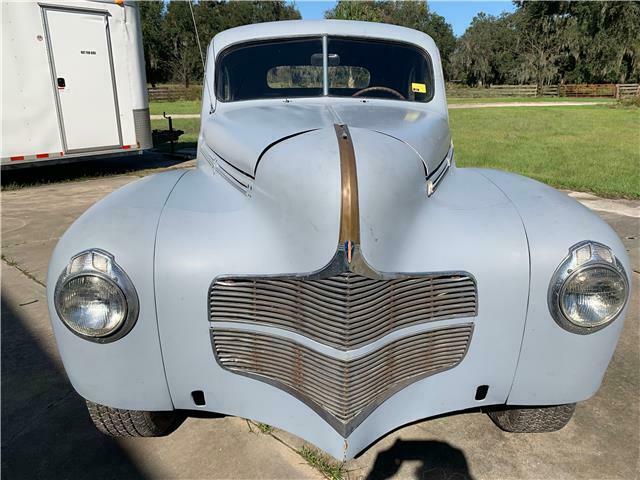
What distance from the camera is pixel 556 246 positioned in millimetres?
1820

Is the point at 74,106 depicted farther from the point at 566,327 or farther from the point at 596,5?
the point at 596,5

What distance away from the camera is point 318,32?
10.8 ft

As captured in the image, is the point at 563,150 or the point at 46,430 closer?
the point at 46,430

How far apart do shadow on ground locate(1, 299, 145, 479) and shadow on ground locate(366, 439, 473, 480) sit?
1.07 meters

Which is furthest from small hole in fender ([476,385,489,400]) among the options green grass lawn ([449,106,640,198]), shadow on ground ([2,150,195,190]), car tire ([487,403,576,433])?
shadow on ground ([2,150,195,190])

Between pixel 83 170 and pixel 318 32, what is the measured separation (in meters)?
8.48

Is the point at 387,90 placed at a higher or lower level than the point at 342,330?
higher

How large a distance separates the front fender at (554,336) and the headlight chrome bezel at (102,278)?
1486 millimetres

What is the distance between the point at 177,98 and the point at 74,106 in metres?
30.1

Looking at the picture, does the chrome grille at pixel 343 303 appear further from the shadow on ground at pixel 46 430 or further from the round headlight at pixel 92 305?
the shadow on ground at pixel 46 430

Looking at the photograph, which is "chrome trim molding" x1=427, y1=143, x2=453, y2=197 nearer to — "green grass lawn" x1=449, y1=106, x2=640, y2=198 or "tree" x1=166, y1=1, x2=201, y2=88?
"green grass lawn" x1=449, y1=106, x2=640, y2=198

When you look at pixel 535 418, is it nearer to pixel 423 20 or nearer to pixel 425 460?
pixel 425 460

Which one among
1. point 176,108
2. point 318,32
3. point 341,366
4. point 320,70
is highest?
point 318,32

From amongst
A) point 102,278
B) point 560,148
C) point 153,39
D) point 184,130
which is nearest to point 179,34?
point 153,39
